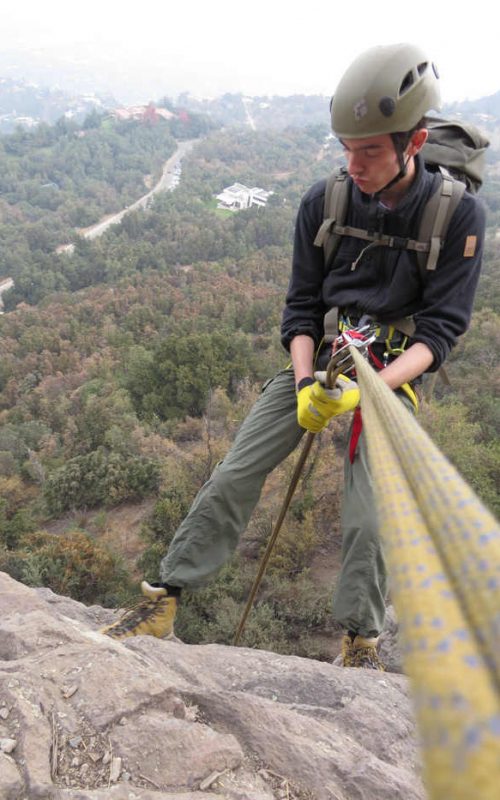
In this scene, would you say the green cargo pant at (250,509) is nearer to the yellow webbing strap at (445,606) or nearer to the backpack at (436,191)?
the backpack at (436,191)

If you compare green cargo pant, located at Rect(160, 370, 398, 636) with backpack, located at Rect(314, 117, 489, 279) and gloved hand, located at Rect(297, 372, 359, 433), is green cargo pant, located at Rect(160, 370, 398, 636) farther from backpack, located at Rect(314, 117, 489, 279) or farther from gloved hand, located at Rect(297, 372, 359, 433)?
backpack, located at Rect(314, 117, 489, 279)

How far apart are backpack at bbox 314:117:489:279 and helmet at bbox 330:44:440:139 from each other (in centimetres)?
39

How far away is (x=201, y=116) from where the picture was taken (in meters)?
122

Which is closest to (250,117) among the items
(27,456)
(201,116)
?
(201,116)

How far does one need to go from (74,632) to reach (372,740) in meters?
1.55

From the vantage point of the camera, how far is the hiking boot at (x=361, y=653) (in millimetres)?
2934

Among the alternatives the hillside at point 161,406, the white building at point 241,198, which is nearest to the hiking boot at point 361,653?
the hillside at point 161,406

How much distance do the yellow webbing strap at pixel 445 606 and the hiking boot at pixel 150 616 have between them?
2.28 m

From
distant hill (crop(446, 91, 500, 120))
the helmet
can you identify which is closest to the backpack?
the helmet

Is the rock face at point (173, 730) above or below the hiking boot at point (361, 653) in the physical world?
above

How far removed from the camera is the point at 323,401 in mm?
2318

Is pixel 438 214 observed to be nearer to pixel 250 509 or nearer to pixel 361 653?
pixel 250 509

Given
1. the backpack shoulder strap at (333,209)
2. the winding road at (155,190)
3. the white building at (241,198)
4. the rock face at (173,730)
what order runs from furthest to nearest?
the white building at (241,198) → the winding road at (155,190) → the backpack shoulder strap at (333,209) → the rock face at (173,730)

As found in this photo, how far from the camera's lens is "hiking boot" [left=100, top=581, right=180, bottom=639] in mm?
2936
